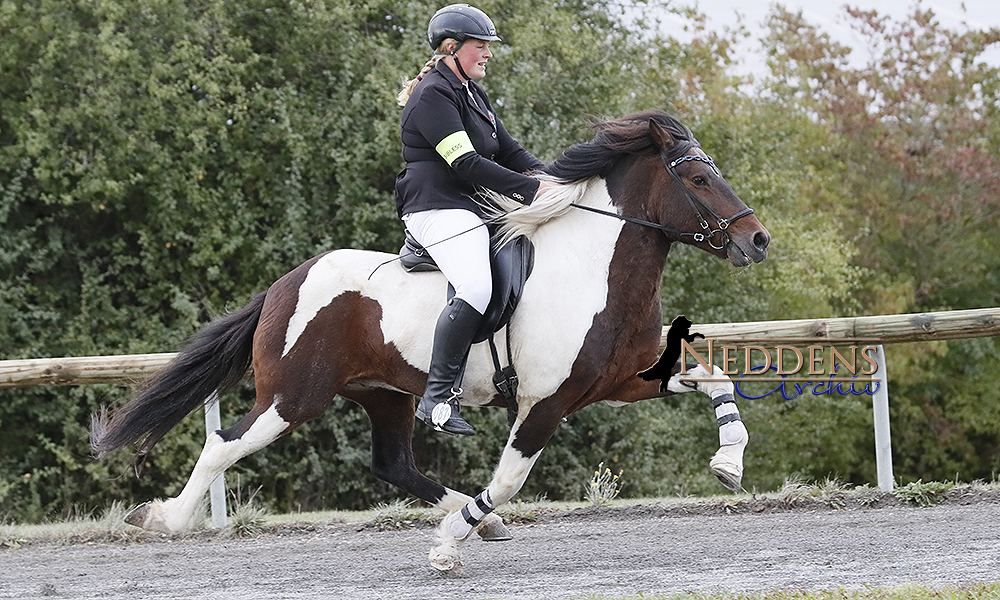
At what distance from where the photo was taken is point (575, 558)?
5336 mm

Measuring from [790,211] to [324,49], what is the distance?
12208 mm

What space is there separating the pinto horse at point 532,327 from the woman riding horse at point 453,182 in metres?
0.19

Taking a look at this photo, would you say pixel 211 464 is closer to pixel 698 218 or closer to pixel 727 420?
pixel 727 420

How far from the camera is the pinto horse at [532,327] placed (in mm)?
4953

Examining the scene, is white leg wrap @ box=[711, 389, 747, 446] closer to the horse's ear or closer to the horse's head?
the horse's head

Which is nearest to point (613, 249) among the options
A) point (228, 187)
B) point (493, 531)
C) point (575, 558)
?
point (575, 558)

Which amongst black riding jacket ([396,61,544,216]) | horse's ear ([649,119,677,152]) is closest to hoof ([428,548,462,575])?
black riding jacket ([396,61,544,216])

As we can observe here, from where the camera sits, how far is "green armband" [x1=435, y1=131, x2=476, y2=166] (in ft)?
16.6

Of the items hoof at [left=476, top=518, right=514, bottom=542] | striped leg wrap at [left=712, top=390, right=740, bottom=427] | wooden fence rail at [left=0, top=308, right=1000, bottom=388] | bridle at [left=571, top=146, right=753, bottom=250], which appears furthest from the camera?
wooden fence rail at [left=0, top=308, right=1000, bottom=388]

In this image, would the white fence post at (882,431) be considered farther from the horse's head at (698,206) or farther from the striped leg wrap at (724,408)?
the horse's head at (698,206)

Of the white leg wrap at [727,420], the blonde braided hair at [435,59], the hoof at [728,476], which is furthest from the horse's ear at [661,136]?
the hoof at [728,476]

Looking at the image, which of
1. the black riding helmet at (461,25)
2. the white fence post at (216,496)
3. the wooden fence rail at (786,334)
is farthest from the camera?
the white fence post at (216,496)

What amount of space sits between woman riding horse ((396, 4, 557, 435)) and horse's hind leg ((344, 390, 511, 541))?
748 millimetres

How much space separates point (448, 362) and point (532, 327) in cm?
43
